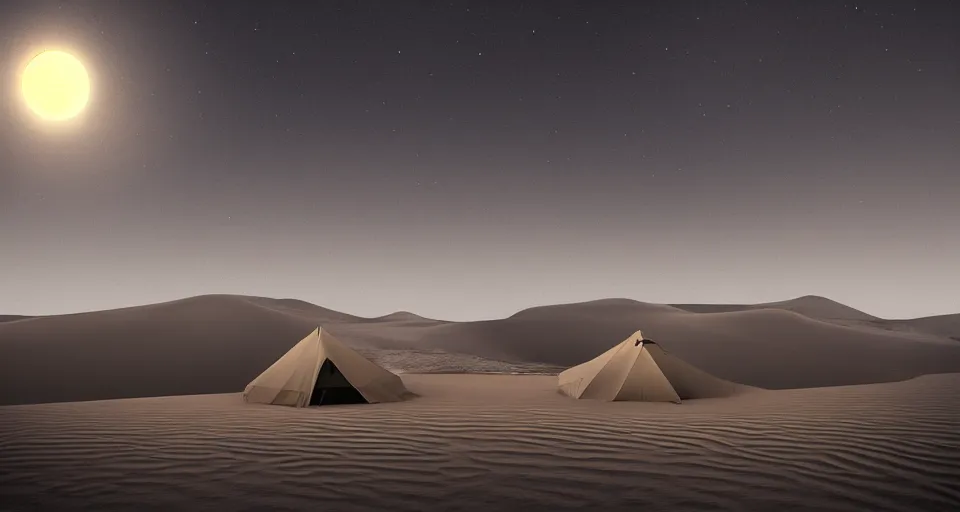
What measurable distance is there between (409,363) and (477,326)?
24.3 m

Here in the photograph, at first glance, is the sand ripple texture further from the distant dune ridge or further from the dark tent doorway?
the distant dune ridge

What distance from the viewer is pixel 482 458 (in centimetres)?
610

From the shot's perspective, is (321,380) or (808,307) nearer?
(321,380)

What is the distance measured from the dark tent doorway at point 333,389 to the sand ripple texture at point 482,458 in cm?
52

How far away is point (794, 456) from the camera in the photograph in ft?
20.3

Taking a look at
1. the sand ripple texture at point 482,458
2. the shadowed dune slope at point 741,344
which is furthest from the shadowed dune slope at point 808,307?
the sand ripple texture at point 482,458

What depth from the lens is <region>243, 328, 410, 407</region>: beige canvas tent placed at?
418 inches

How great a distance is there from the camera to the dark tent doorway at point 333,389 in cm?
1055

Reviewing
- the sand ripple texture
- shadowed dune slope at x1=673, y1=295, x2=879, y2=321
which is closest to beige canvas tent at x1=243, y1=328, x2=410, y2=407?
the sand ripple texture

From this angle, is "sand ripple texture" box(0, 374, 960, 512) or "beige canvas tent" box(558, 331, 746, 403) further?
"beige canvas tent" box(558, 331, 746, 403)

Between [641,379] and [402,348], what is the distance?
29808 millimetres

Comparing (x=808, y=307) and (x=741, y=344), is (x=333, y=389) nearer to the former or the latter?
(x=741, y=344)

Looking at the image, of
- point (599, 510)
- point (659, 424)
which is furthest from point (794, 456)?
point (599, 510)

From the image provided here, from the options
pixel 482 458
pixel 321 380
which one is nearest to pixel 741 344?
pixel 321 380
